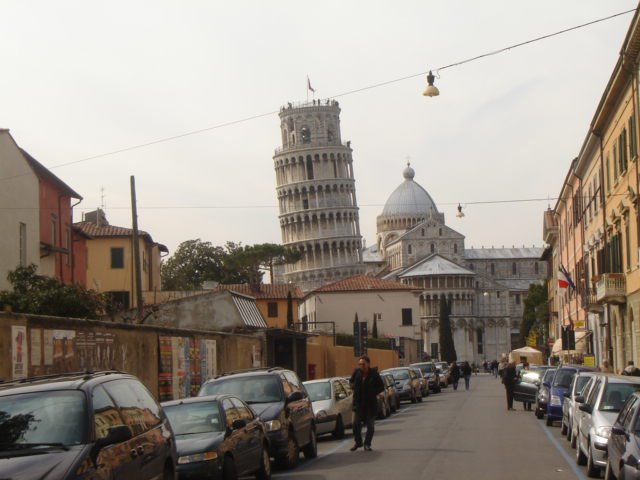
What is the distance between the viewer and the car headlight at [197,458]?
46.7 ft

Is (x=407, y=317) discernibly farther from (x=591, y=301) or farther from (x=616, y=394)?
(x=616, y=394)

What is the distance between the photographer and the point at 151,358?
2645cm

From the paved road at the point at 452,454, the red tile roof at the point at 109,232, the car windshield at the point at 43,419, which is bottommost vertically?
the paved road at the point at 452,454

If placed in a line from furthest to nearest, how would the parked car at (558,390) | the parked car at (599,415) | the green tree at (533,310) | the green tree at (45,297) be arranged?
1. the green tree at (533,310)
2. the green tree at (45,297)
3. the parked car at (558,390)
4. the parked car at (599,415)

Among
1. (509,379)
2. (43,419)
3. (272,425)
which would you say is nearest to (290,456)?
(272,425)

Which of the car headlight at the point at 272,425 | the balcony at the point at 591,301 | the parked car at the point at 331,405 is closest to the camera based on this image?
the car headlight at the point at 272,425

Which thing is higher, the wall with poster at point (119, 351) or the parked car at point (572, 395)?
the wall with poster at point (119, 351)

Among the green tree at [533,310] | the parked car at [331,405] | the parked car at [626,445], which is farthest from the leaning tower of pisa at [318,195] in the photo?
the parked car at [626,445]

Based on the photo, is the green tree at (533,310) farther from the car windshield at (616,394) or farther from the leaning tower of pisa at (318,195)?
the car windshield at (616,394)

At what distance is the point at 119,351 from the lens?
2383cm

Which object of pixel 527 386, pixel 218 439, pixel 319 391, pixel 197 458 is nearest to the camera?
pixel 197 458

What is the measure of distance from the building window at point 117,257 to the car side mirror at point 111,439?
53.0 m

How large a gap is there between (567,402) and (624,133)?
1767cm

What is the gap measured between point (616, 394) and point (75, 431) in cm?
1024
